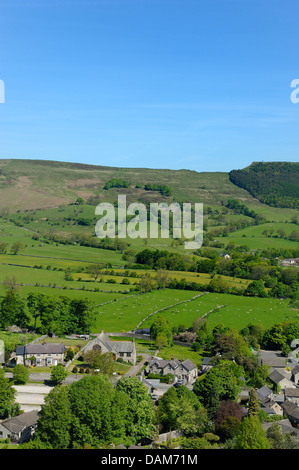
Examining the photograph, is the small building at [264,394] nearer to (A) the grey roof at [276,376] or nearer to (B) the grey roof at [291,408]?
(B) the grey roof at [291,408]

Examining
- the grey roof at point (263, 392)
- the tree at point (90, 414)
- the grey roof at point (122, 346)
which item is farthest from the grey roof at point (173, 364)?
the tree at point (90, 414)

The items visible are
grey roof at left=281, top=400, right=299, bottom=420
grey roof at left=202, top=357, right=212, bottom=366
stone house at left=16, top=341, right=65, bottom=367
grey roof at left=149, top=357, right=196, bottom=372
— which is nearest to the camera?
grey roof at left=281, top=400, right=299, bottom=420

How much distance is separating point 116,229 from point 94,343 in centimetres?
10998

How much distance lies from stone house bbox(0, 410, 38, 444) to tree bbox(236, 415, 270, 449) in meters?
15.9

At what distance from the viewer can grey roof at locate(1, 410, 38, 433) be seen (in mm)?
43719

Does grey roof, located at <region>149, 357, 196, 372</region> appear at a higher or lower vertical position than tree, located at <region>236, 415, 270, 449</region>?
lower

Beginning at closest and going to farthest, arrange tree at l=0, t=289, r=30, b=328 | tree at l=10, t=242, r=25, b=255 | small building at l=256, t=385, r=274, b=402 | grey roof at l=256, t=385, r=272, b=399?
small building at l=256, t=385, r=274, b=402 → grey roof at l=256, t=385, r=272, b=399 → tree at l=0, t=289, r=30, b=328 → tree at l=10, t=242, r=25, b=255

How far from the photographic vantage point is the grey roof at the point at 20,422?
43.7 metres

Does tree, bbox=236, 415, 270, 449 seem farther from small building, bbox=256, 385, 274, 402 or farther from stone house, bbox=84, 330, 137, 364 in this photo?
stone house, bbox=84, 330, 137, 364

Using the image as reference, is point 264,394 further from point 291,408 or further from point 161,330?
point 161,330

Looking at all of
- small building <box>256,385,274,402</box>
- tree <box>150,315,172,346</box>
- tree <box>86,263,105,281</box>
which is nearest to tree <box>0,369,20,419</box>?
small building <box>256,385,274,402</box>

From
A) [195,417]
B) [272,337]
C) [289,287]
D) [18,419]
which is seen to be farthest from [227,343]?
[289,287]

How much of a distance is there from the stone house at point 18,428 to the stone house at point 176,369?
2002 centimetres
